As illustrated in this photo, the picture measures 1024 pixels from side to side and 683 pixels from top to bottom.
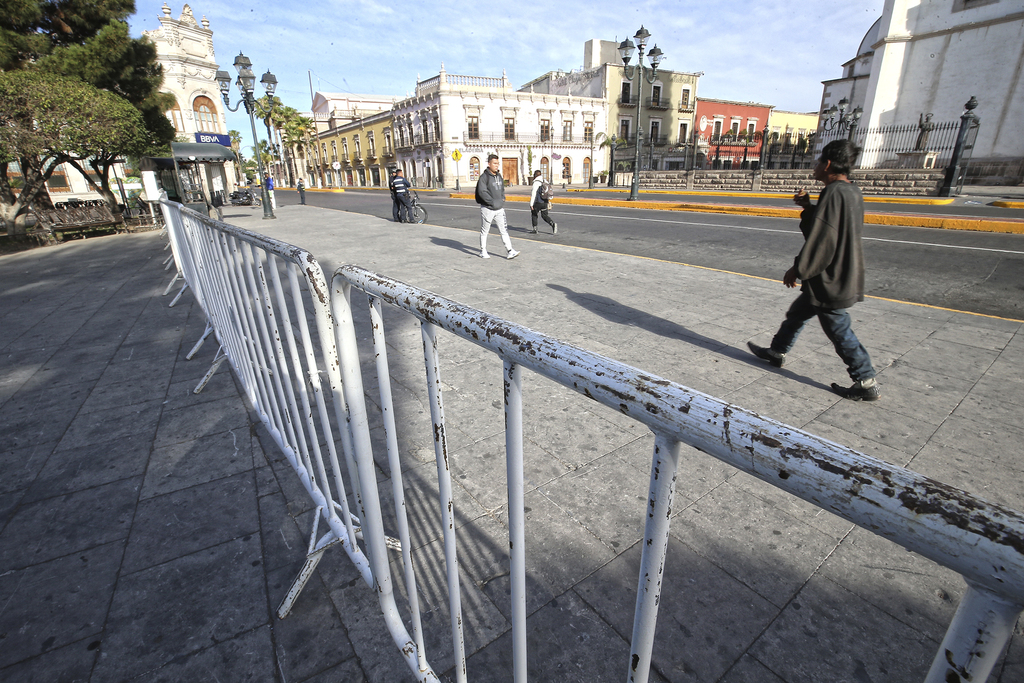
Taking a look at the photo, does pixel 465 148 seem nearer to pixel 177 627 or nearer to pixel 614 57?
pixel 614 57

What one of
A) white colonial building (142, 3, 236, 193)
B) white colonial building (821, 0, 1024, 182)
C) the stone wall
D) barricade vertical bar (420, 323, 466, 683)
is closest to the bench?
barricade vertical bar (420, 323, 466, 683)

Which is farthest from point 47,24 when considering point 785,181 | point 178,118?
point 178,118

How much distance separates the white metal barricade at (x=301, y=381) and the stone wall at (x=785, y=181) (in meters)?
11.8

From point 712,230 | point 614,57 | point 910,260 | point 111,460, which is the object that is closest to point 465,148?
point 614,57

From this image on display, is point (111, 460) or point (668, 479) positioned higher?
point (668, 479)

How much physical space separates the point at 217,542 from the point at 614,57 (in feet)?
202

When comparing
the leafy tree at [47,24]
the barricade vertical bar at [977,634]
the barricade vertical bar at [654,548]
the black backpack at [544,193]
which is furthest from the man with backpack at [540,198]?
the leafy tree at [47,24]

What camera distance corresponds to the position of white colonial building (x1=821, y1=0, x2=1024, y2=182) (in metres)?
22.3

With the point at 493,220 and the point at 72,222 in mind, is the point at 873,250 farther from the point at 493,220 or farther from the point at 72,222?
the point at 72,222

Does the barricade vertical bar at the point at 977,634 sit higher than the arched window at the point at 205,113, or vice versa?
the arched window at the point at 205,113

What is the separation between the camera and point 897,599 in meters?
1.87

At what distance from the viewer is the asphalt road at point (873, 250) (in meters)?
5.92

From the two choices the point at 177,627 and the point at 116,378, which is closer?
the point at 177,627

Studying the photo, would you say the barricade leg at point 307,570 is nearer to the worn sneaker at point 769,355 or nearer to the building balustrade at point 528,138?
the worn sneaker at point 769,355
